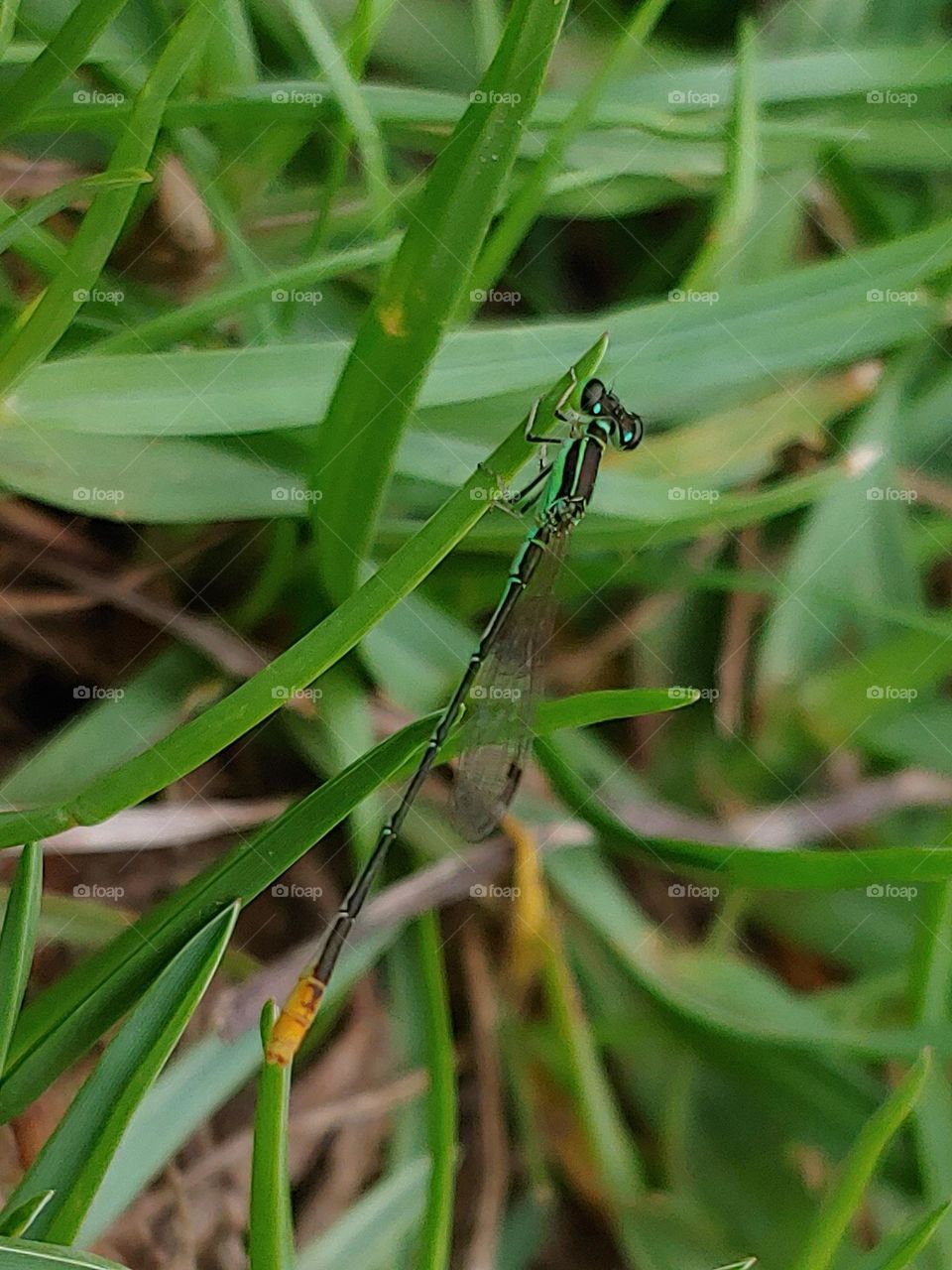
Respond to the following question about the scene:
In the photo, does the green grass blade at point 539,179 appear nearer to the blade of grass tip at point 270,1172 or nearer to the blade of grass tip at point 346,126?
the blade of grass tip at point 346,126

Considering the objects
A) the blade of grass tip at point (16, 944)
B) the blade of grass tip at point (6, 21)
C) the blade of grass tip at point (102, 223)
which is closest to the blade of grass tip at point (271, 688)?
the blade of grass tip at point (16, 944)

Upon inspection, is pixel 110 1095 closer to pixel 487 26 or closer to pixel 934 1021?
pixel 934 1021

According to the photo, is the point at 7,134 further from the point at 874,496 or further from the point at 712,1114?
the point at 712,1114

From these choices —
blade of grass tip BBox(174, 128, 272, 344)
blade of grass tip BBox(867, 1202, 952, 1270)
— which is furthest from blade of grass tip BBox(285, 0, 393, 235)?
blade of grass tip BBox(867, 1202, 952, 1270)

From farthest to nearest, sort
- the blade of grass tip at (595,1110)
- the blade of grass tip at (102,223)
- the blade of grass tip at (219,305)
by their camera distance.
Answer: the blade of grass tip at (595,1110) < the blade of grass tip at (219,305) < the blade of grass tip at (102,223)

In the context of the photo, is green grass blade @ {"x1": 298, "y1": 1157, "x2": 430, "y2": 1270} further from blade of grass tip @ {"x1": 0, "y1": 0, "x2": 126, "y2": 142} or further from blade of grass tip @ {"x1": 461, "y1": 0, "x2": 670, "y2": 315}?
blade of grass tip @ {"x1": 0, "y1": 0, "x2": 126, "y2": 142}

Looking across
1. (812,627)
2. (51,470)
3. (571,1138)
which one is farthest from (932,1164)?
(51,470)
